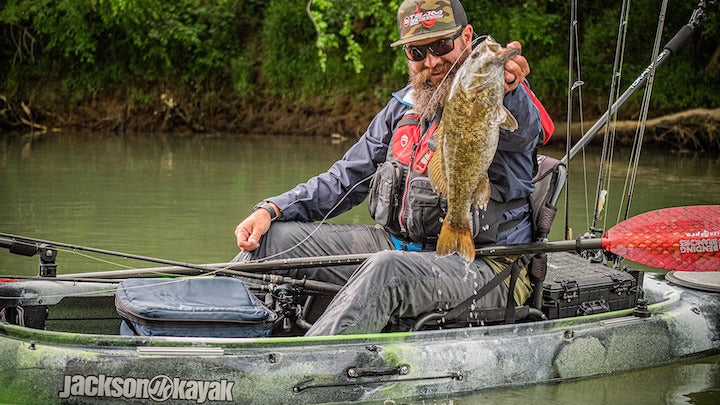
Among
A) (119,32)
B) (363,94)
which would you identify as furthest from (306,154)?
(119,32)

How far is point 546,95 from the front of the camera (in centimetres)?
1691

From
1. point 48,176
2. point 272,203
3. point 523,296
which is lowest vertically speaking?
point 48,176

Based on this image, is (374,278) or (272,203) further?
(272,203)

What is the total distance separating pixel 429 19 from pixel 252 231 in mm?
1206

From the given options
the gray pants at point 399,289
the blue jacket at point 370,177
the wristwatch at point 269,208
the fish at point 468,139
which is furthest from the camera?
the wristwatch at point 269,208

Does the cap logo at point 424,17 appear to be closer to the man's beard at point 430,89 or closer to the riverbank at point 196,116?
the man's beard at point 430,89

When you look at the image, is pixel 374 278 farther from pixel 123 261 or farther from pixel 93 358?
pixel 123 261

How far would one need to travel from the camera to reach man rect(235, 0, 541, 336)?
155 inches

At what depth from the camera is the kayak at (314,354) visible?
3.59 metres

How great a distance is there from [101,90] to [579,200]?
1093 cm

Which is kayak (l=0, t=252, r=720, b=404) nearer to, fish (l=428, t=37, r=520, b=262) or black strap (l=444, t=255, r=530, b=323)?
black strap (l=444, t=255, r=530, b=323)

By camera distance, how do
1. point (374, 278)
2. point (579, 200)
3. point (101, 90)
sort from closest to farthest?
point (374, 278) < point (579, 200) < point (101, 90)

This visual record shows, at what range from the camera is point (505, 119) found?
3.69 metres

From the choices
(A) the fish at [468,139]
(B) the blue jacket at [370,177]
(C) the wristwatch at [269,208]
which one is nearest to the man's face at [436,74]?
(B) the blue jacket at [370,177]
